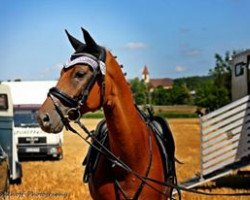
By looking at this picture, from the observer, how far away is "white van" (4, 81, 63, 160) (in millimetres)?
21719

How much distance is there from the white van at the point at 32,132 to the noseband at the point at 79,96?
16.2 meters

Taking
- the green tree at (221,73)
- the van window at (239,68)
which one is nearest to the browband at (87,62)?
the van window at (239,68)

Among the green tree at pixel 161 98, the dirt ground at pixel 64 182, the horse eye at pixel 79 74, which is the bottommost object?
the dirt ground at pixel 64 182

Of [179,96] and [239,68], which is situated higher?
[179,96]

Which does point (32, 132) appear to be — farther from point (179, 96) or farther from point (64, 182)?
point (179, 96)

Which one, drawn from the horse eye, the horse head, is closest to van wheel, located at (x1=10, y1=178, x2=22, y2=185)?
the horse head

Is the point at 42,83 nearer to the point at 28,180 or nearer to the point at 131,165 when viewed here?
the point at 28,180

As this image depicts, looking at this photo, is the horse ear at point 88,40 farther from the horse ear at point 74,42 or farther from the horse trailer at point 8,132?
the horse trailer at point 8,132

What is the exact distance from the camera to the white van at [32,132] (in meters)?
21.7

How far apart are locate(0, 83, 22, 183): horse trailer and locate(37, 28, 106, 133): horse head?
30.3ft

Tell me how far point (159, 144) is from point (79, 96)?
162cm

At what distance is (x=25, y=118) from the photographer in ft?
74.3

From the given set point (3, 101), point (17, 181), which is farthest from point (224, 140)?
point (3, 101)

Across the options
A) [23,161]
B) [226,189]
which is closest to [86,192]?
[226,189]
